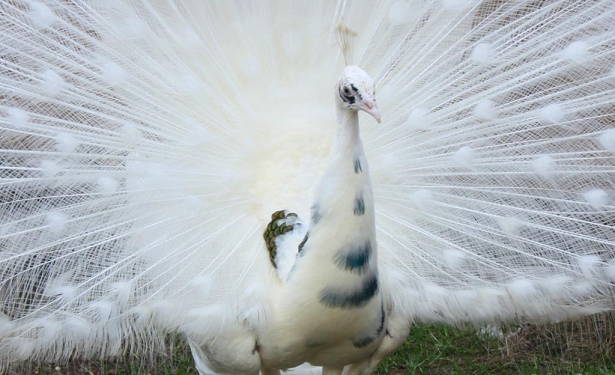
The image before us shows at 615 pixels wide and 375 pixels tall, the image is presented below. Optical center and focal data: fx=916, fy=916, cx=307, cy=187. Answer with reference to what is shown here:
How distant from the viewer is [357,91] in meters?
2.46

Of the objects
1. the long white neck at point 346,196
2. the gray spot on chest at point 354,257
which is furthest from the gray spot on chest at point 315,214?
the gray spot on chest at point 354,257

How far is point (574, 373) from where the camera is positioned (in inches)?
161

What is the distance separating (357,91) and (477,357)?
2444 millimetres

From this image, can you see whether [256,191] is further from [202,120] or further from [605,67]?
[605,67]

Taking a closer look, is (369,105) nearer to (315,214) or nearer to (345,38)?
(345,38)

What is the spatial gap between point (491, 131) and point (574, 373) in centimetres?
142

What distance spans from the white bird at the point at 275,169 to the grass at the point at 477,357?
Answer: 112 centimetres

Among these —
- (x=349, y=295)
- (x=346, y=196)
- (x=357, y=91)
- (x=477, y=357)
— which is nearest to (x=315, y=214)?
(x=346, y=196)

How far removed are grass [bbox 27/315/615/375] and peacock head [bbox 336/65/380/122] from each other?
6.38 ft

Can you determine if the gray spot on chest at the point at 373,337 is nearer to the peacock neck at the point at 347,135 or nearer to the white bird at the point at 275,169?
the white bird at the point at 275,169

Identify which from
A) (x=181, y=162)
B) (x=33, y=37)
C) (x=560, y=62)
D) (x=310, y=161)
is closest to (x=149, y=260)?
(x=181, y=162)

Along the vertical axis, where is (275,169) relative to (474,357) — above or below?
above

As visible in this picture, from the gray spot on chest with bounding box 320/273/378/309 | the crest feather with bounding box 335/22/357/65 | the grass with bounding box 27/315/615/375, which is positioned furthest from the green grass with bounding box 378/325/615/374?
the crest feather with bounding box 335/22/357/65

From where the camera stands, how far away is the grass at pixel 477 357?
4.21 m
